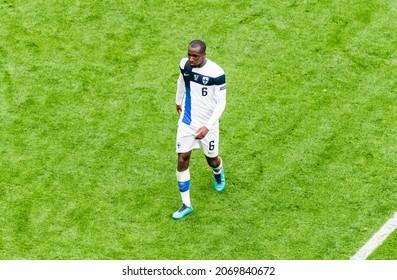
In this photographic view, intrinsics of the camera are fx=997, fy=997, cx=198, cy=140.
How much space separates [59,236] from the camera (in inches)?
500

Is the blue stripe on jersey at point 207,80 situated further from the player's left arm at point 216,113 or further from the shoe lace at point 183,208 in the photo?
the shoe lace at point 183,208

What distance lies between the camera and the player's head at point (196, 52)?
473 inches

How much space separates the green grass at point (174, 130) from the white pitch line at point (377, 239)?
88 millimetres

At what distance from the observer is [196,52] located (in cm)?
1202

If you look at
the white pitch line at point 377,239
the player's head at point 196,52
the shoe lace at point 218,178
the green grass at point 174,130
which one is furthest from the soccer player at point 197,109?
the white pitch line at point 377,239

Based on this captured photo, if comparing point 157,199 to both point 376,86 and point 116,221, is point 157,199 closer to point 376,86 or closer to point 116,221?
point 116,221

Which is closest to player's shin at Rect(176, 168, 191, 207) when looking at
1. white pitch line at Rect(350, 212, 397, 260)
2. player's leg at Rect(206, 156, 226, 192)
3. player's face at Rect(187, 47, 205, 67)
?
player's leg at Rect(206, 156, 226, 192)

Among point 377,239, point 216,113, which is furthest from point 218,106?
point 377,239

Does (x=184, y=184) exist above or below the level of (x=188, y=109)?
below

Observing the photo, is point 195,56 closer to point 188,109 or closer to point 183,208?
point 188,109

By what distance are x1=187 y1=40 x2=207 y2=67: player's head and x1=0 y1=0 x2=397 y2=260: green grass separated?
82.4 inches

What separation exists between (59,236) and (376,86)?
5.27 meters

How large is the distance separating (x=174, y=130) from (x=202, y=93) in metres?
1.93

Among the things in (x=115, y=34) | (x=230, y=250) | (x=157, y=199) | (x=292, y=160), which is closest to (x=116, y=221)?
(x=157, y=199)
